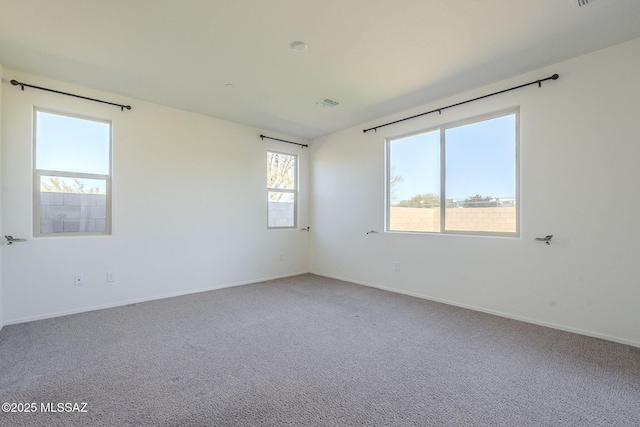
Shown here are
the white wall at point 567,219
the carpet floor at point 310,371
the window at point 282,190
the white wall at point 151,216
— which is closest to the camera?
the carpet floor at point 310,371

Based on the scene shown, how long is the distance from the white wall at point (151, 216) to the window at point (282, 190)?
17 centimetres

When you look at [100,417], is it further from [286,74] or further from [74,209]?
[286,74]

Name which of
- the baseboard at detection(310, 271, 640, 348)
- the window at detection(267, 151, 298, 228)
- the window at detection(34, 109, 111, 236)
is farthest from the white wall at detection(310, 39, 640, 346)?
the window at detection(34, 109, 111, 236)

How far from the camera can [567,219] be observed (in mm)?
2930

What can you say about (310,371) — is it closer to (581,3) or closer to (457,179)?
(457,179)

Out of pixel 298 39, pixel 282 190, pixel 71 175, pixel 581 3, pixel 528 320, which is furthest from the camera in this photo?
pixel 282 190

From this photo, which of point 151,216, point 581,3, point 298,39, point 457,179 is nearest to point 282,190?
point 151,216

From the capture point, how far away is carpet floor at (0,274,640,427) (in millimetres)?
1698

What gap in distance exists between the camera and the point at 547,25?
239 centimetres

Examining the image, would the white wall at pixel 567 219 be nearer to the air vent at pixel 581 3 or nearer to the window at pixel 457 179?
the window at pixel 457 179

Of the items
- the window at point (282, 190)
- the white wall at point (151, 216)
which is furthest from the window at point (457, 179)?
the white wall at point (151, 216)

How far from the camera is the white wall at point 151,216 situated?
10.3 ft

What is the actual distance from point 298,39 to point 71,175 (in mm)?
3118

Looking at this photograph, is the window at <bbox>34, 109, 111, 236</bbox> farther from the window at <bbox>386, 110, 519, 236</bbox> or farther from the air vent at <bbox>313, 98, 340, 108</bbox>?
the window at <bbox>386, 110, 519, 236</bbox>
